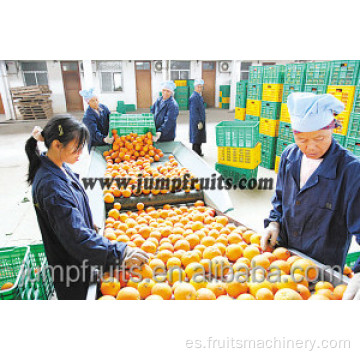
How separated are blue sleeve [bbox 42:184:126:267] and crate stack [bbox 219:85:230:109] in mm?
17097

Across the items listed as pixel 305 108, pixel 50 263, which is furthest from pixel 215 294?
pixel 305 108

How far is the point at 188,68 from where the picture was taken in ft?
58.1

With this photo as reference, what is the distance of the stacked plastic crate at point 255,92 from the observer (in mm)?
6969

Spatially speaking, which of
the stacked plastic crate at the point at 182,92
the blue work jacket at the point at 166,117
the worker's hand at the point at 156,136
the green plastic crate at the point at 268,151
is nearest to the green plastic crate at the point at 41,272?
the worker's hand at the point at 156,136

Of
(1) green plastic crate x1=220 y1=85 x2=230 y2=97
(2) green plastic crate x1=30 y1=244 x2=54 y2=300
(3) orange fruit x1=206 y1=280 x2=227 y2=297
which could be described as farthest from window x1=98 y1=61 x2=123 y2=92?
(3) orange fruit x1=206 y1=280 x2=227 y2=297

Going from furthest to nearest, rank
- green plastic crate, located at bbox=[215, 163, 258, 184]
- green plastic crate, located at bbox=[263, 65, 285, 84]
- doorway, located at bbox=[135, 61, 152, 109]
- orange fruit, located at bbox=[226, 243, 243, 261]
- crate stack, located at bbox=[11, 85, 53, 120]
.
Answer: doorway, located at bbox=[135, 61, 152, 109]
crate stack, located at bbox=[11, 85, 53, 120]
green plastic crate, located at bbox=[263, 65, 285, 84]
green plastic crate, located at bbox=[215, 163, 258, 184]
orange fruit, located at bbox=[226, 243, 243, 261]

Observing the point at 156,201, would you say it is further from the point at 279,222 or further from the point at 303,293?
the point at 303,293

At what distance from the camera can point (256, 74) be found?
704cm

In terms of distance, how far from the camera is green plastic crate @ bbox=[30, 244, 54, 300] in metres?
2.42

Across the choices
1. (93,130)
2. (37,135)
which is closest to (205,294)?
(37,135)

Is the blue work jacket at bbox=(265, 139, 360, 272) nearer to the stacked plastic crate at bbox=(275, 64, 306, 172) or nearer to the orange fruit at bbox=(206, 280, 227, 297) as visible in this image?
the orange fruit at bbox=(206, 280, 227, 297)

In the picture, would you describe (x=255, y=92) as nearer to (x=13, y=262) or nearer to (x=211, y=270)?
(x=211, y=270)

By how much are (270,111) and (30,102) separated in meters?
11.9

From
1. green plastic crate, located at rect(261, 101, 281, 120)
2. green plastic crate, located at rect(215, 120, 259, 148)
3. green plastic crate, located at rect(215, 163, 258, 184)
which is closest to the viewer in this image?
green plastic crate, located at rect(215, 120, 259, 148)
